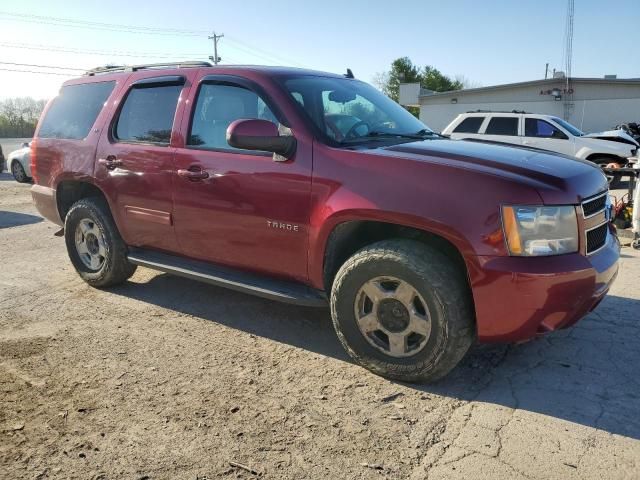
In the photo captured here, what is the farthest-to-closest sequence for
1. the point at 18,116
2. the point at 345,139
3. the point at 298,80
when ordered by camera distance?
the point at 18,116 → the point at 298,80 → the point at 345,139

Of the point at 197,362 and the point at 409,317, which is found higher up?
the point at 409,317

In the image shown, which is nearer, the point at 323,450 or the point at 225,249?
the point at 323,450

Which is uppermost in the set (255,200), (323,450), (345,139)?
(345,139)

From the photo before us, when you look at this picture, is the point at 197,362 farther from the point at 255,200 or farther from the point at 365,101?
the point at 365,101

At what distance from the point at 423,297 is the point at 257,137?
1.41 meters

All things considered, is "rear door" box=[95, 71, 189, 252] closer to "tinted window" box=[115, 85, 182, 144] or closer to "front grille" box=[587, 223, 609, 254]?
"tinted window" box=[115, 85, 182, 144]

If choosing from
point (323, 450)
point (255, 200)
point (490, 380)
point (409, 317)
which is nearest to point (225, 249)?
point (255, 200)

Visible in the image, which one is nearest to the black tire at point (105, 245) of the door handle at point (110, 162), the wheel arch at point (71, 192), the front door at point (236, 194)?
the wheel arch at point (71, 192)

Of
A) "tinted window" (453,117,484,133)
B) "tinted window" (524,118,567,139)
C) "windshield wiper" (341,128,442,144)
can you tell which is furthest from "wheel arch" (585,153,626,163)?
"windshield wiper" (341,128,442,144)

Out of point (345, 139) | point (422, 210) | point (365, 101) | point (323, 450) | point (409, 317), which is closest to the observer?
point (323, 450)

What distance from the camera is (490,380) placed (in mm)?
3271

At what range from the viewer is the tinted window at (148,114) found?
4230 millimetres

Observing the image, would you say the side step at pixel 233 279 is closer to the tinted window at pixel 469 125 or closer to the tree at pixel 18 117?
the tinted window at pixel 469 125

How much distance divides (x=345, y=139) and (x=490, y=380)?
5.86 ft
